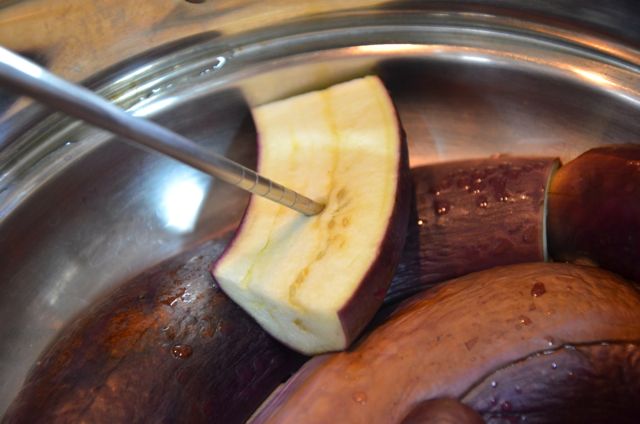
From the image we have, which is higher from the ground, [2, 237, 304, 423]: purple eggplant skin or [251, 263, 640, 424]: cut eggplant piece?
[251, 263, 640, 424]: cut eggplant piece

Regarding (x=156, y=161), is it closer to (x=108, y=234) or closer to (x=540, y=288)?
(x=108, y=234)

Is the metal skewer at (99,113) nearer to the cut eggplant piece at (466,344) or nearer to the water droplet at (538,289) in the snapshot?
the cut eggplant piece at (466,344)

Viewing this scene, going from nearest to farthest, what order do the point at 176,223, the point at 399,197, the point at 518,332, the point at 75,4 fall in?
the point at 518,332 < the point at 399,197 < the point at 75,4 < the point at 176,223

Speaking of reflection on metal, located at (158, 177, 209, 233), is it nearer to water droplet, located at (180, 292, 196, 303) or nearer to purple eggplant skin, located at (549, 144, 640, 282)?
water droplet, located at (180, 292, 196, 303)

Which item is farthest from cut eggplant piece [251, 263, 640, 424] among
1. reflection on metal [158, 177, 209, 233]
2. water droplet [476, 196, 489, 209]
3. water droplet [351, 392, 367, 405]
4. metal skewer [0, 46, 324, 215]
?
reflection on metal [158, 177, 209, 233]

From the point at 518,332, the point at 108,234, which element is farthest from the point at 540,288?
the point at 108,234

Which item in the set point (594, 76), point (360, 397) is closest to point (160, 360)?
point (360, 397)
